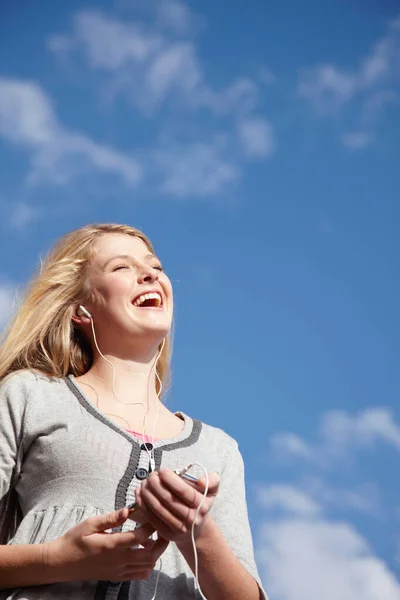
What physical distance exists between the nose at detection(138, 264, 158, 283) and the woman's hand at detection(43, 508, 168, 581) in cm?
145

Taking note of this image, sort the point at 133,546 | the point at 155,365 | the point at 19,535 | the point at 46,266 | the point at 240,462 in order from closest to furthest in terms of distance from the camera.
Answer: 1. the point at 133,546
2. the point at 19,535
3. the point at 240,462
4. the point at 155,365
5. the point at 46,266

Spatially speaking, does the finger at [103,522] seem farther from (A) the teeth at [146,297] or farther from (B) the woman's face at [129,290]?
(A) the teeth at [146,297]

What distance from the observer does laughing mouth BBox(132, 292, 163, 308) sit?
148 inches

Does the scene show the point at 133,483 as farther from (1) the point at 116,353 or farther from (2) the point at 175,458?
(1) the point at 116,353

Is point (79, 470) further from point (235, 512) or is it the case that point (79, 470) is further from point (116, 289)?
point (116, 289)

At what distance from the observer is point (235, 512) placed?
3.32 m

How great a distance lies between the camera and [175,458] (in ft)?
10.6

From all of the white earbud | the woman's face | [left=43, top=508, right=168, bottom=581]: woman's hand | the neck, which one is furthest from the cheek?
[left=43, top=508, right=168, bottom=581]: woman's hand

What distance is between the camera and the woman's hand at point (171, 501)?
7.79 ft

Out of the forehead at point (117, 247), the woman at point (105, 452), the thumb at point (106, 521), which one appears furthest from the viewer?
the forehead at point (117, 247)

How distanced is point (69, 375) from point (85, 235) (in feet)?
2.87

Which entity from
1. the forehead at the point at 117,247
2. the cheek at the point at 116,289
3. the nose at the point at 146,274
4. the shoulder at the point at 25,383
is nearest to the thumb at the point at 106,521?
the shoulder at the point at 25,383

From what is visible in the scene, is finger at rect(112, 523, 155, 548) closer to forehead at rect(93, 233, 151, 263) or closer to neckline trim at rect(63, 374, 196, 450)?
neckline trim at rect(63, 374, 196, 450)

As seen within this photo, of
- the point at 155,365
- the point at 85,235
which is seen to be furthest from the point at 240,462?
the point at 85,235
